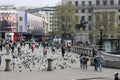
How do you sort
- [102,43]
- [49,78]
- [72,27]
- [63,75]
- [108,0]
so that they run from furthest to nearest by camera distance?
[108,0], [72,27], [102,43], [63,75], [49,78]

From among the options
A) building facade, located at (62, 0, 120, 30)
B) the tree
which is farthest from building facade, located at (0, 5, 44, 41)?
building facade, located at (62, 0, 120, 30)

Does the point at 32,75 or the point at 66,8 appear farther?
the point at 66,8

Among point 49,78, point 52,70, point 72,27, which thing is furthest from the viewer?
point 72,27

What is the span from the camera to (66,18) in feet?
398

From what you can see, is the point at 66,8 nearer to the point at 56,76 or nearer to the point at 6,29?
the point at 6,29

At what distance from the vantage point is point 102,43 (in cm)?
6100

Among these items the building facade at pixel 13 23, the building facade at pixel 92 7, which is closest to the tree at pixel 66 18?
the building facade at pixel 92 7

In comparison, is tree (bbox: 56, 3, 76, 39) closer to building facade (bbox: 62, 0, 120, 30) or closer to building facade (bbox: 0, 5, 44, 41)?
building facade (bbox: 62, 0, 120, 30)

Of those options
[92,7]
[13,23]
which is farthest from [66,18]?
[13,23]

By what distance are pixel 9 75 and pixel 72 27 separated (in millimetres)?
89740

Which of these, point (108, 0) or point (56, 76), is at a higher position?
point (108, 0)

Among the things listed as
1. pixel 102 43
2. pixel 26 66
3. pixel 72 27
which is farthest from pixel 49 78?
pixel 72 27

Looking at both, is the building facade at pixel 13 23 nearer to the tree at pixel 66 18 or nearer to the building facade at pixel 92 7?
the tree at pixel 66 18

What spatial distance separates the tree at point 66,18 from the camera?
12031 cm
